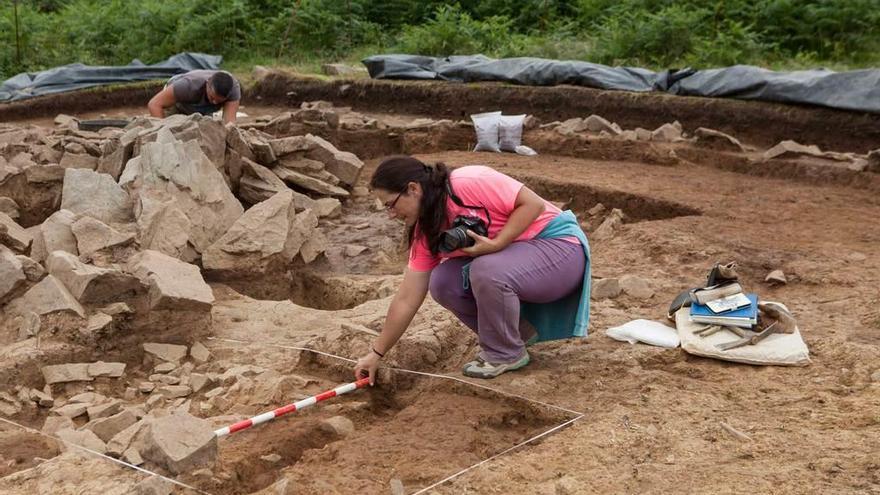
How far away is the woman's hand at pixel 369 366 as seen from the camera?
4.50 meters

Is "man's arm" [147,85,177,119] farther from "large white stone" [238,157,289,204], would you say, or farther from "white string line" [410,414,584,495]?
"white string line" [410,414,584,495]

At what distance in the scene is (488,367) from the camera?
14.8 ft

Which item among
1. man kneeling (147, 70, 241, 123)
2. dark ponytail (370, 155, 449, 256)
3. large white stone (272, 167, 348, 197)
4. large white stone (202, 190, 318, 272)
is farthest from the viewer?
man kneeling (147, 70, 241, 123)

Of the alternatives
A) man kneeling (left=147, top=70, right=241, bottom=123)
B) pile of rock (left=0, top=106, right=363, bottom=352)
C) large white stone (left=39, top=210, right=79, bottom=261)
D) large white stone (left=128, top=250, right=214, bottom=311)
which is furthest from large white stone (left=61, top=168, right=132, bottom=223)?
man kneeling (left=147, top=70, right=241, bottom=123)

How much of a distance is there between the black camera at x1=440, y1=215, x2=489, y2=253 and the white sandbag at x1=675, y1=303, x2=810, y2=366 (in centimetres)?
125

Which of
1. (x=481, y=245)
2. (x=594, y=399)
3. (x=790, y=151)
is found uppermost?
(x=481, y=245)

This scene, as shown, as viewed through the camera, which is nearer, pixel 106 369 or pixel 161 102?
pixel 106 369

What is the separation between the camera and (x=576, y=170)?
988 cm

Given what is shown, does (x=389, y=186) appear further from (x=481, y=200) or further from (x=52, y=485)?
(x=52, y=485)

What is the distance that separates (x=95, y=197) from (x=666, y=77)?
7.72 metres

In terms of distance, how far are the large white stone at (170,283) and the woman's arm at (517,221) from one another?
75.9 inches

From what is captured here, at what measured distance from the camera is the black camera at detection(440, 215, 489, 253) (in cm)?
410

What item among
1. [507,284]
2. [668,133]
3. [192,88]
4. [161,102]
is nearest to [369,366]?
[507,284]

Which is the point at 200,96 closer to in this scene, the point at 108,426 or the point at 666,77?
the point at 108,426
